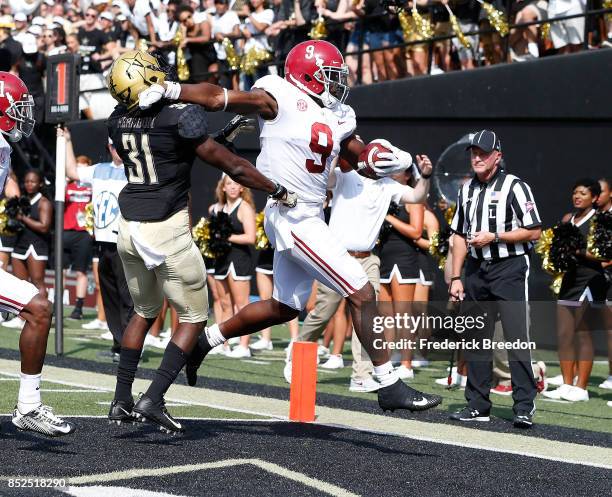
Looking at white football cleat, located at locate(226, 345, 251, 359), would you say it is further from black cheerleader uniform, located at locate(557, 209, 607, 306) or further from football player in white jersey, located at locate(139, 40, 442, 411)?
football player in white jersey, located at locate(139, 40, 442, 411)

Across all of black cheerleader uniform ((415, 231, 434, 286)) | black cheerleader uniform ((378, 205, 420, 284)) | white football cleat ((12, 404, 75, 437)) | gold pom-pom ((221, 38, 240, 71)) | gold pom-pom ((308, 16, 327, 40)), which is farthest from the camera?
gold pom-pom ((221, 38, 240, 71))

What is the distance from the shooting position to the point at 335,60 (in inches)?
278

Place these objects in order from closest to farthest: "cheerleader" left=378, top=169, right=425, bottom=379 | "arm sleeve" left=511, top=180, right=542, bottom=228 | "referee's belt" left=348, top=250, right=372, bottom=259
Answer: "arm sleeve" left=511, top=180, right=542, bottom=228 → "referee's belt" left=348, top=250, right=372, bottom=259 → "cheerleader" left=378, top=169, right=425, bottom=379

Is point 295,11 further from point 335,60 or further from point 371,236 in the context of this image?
point 335,60

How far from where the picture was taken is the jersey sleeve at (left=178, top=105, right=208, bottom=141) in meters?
6.48

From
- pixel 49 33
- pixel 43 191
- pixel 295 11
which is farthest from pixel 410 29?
pixel 49 33

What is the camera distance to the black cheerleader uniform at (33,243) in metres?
14.1

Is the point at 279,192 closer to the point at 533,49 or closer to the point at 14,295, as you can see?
the point at 14,295

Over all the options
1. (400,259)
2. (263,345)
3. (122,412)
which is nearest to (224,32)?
(263,345)

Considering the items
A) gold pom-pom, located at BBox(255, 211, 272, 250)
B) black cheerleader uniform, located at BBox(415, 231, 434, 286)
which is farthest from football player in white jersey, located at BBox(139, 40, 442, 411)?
gold pom-pom, located at BBox(255, 211, 272, 250)

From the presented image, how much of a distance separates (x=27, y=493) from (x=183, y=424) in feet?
7.44

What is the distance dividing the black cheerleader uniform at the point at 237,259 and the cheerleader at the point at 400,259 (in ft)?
5.90

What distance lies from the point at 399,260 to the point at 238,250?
2.12m

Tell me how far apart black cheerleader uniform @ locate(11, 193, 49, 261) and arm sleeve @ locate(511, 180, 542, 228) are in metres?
7.48
